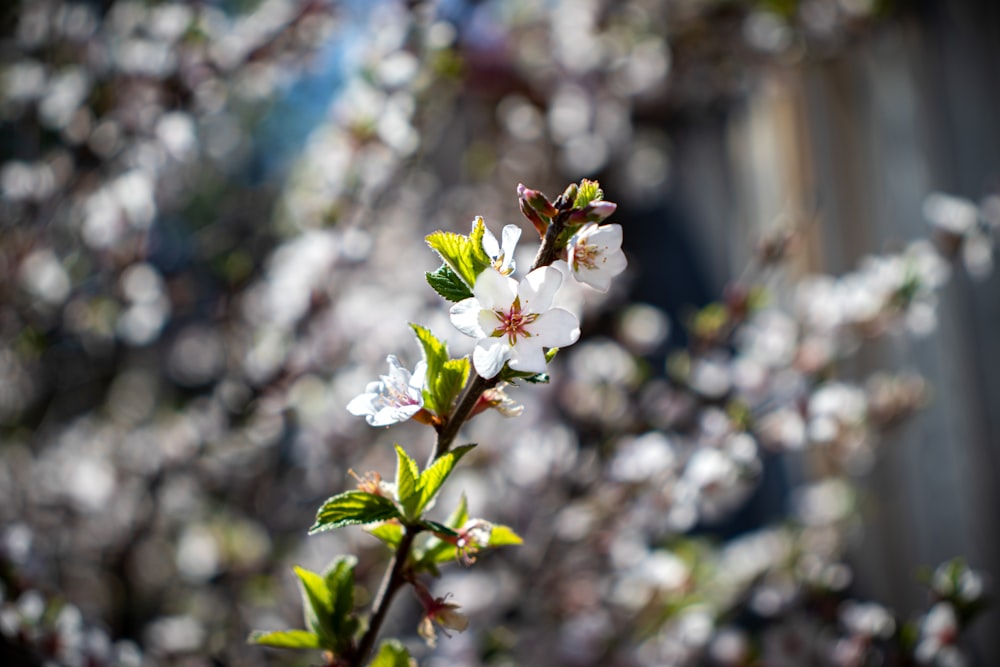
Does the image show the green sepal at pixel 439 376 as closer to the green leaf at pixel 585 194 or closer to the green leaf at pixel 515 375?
the green leaf at pixel 515 375

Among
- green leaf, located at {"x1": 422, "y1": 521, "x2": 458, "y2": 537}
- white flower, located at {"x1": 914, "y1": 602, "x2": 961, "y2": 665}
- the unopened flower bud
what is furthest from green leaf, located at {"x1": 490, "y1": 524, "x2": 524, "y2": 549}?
white flower, located at {"x1": 914, "y1": 602, "x2": 961, "y2": 665}

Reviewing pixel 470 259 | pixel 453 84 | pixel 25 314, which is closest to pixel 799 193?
pixel 453 84

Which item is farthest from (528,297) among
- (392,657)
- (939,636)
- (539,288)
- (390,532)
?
(939,636)

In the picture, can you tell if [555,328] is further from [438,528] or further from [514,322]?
[438,528]

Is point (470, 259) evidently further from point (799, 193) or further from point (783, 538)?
point (799, 193)

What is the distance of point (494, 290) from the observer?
55cm

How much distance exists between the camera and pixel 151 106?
1611mm

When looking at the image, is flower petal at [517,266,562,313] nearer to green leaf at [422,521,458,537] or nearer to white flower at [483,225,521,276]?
white flower at [483,225,521,276]

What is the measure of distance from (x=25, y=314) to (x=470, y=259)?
154cm

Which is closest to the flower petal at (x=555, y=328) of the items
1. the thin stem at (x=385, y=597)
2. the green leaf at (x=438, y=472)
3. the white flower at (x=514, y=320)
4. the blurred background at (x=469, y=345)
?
the white flower at (x=514, y=320)

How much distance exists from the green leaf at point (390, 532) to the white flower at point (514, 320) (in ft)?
0.61

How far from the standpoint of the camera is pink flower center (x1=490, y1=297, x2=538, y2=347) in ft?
1.81

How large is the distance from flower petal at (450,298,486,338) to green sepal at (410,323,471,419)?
0.13 ft

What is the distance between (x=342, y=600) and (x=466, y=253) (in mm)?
331
